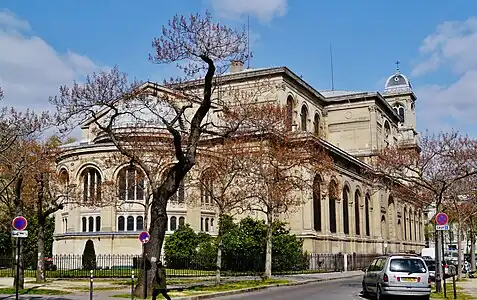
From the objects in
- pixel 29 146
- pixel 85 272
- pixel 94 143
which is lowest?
pixel 85 272

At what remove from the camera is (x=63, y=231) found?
54.6 metres

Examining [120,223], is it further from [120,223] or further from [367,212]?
[367,212]

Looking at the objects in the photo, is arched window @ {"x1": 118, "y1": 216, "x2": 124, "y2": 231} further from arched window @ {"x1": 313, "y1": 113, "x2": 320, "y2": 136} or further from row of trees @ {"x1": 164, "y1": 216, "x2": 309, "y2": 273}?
arched window @ {"x1": 313, "y1": 113, "x2": 320, "y2": 136}

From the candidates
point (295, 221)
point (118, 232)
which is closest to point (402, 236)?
point (295, 221)

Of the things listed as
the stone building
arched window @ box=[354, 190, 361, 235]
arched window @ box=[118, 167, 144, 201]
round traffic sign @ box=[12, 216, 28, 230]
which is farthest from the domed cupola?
round traffic sign @ box=[12, 216, 28, 230]

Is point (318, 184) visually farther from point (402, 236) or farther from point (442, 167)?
point (402, 236)

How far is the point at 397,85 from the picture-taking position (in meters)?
113

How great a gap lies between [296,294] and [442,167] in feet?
47.8

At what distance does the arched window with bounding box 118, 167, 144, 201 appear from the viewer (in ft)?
126

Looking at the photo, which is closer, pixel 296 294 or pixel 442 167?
pixel 296 294

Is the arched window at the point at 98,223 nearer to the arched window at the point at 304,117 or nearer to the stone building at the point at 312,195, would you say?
the stone building at the point at 312,195

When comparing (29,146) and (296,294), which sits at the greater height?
A: (29,146)

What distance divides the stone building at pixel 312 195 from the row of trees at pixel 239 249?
361 cm

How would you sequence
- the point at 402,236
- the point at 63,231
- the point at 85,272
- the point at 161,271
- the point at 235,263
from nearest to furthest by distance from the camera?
the point at 161,271 < the point at 85,272 < the point at 235,263 < the point at 63,231 < the point at 402,236
